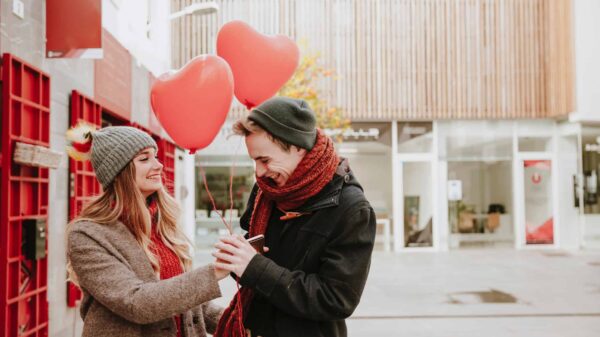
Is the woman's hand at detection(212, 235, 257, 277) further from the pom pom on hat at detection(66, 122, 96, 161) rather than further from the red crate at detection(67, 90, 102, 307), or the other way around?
the red crate at detection(67, 90, 102, 307)

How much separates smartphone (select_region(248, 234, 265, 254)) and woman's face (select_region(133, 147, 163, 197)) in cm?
65

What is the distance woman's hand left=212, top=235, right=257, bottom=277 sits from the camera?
206cm

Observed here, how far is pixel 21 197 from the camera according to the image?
5137 mm

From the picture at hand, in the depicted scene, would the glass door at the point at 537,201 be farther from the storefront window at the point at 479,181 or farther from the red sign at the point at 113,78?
the red sign at the point at 113,78

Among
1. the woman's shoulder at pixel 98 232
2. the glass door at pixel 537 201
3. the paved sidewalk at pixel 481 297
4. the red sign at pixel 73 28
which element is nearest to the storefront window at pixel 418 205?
the paved sidewalk at pixel 481 297

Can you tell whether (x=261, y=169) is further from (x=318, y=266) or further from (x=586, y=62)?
(x=586, y=62)

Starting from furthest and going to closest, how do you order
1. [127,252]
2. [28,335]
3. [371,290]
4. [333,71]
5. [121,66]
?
[333,71] < [371,290] < [121,66] < [28,335] < [127,252]

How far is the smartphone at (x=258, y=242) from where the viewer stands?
6.96 feet

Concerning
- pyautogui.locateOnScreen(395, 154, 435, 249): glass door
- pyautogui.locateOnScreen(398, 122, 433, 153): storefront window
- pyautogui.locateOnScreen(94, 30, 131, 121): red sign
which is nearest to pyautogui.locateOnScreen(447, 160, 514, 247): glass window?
pyautogui.locateOnScreen(395, 154, 435, 249): glass door

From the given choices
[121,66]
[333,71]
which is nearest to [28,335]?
[121,66]

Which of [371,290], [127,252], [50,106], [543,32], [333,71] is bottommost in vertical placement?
[371,290]

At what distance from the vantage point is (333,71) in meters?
16.9

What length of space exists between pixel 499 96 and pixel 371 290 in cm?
891

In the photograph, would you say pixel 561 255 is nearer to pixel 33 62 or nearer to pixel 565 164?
pixel 565 164
